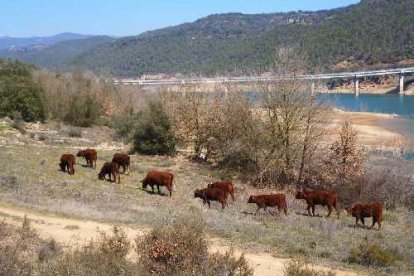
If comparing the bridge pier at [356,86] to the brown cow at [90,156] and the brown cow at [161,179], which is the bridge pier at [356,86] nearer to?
the brown cow at [90,156]

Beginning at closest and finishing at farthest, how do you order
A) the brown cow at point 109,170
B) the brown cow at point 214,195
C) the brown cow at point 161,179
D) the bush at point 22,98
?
1. the brown cow at point 214,195
2. the brown cow at point 161,179
3. the brown cow at point 109,170
4. the bush at point 22,98

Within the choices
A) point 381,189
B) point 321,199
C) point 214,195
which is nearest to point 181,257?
point 214,195

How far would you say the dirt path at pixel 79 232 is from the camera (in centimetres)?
1306

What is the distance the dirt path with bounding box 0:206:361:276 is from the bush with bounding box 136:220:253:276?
2291 millimetres

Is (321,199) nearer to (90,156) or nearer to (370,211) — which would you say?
(370,211)

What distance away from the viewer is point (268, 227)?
59.2 feet

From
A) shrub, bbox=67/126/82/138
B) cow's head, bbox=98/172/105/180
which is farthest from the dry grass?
shrub, bbox=67/126/82/138

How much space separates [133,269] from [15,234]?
5096mm

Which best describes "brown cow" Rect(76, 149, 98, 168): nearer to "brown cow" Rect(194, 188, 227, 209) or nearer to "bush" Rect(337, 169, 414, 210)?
"brown cow" Rect(194, 188, 227, 209)

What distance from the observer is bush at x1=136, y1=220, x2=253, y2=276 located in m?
9.41

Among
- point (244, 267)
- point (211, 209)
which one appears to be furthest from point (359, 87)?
point (244, 267)

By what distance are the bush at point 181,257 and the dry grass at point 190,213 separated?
3.69m

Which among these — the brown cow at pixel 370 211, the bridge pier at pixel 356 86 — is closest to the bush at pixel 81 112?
the brown cow at pixel 370 211

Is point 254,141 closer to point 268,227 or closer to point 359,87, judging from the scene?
point 268,227
